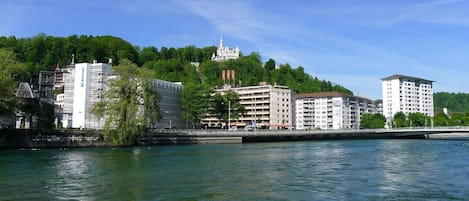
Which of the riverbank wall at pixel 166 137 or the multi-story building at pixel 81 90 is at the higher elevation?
the multi-story building at pixel 81 90

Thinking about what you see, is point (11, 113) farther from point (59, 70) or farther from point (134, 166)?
point (59, 70)

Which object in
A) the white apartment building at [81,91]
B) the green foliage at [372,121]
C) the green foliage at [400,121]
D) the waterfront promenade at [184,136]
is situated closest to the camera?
the waterfront promenade at [184,136]

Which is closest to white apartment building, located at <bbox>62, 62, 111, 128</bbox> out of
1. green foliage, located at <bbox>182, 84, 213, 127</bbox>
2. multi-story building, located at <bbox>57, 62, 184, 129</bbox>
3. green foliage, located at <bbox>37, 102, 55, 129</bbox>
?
multi-story building, located at <bbox>57, 62, 184, 129</bbox>

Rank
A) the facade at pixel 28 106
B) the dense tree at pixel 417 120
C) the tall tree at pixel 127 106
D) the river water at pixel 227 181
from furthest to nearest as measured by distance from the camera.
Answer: the dense tree at pixel 417 120 → the facade at pixel 28 106 → the tall tree at pixel 127 106 → the river water at pixel 227 181

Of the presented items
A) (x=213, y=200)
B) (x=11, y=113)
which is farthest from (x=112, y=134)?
(x=213, y=200)

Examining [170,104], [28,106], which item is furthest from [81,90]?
[28,106]

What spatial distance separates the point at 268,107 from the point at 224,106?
41374mm

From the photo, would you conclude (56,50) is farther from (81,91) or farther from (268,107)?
(268,107)

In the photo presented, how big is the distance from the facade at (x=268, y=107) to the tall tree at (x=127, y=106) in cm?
9475

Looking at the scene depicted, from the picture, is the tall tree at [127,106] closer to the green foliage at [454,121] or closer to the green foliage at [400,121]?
the green foliage at [400,121]

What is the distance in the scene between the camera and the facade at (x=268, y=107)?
16625 centimetres

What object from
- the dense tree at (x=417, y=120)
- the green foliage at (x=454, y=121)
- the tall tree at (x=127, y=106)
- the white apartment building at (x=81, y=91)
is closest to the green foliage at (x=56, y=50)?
the white apartment building at (x=81, y=91)

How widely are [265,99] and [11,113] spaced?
114 m

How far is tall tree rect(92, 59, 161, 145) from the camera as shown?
67.5 metres
